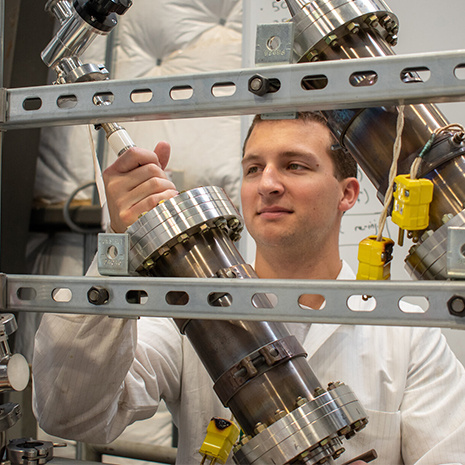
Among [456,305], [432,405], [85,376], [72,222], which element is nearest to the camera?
[456,305]

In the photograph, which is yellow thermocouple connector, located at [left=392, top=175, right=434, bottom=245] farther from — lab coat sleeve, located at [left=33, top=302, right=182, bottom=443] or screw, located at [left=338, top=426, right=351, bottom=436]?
lab coat sleeve, located at [left=33, top=302, right=182, bottom=443]

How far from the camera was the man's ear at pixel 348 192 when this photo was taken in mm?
1358

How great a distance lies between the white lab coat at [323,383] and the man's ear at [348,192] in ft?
0.54

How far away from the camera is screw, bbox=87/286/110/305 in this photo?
0.54 m

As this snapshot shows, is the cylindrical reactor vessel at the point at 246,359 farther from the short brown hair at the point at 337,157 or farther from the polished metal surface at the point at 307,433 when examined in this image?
the short brown hair at the point at 337,157

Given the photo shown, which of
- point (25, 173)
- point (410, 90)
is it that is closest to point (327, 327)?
point (410, 90)

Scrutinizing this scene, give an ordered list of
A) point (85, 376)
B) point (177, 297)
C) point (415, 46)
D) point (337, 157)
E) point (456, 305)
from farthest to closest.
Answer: point (415, 46)
point (337, 157)
point (85, 376)
point (177, 297)
point (456, 305)

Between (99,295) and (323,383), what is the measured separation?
2.46 ft

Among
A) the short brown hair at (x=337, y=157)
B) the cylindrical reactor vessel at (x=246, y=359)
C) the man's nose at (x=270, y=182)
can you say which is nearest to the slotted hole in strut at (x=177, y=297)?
the cylindrical reactor vessel at (x=246, y=359)

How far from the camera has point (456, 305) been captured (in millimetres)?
453

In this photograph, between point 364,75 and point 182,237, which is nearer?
point 364,75

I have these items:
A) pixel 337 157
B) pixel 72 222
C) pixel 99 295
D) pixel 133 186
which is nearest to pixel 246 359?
pixel 99 295

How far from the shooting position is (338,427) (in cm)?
57

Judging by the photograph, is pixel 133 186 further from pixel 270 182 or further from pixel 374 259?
pixel 270 182
